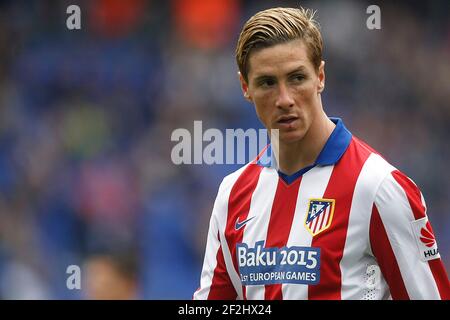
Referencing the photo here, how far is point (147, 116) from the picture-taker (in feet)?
20.2

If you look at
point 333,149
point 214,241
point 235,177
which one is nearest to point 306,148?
point 333,149

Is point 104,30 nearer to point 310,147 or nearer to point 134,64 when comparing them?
point 134,64

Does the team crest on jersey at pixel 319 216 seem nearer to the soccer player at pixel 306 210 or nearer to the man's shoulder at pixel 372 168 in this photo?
the soccer player at pixel 306 210

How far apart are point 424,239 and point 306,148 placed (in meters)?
0.46

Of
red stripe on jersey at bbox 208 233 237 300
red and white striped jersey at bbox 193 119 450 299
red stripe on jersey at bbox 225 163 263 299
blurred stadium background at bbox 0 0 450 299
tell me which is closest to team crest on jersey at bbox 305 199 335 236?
red and white striped jersey at bbox 193 119 450 299

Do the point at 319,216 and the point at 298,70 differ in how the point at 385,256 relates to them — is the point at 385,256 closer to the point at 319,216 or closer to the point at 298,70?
the point at 319,216

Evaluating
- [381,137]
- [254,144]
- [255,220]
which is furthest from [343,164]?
[381,137]

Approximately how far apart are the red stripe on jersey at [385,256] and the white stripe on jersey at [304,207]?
0.63 ft

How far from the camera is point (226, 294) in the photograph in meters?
2.65

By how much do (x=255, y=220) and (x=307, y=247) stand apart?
0.75ft

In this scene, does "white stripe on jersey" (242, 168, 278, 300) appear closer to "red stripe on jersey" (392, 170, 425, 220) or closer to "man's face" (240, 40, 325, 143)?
"man's face" (240, 40, 325, 143)

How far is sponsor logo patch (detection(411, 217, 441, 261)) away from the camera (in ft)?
7.59

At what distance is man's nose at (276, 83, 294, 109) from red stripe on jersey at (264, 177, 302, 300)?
0.78ft
